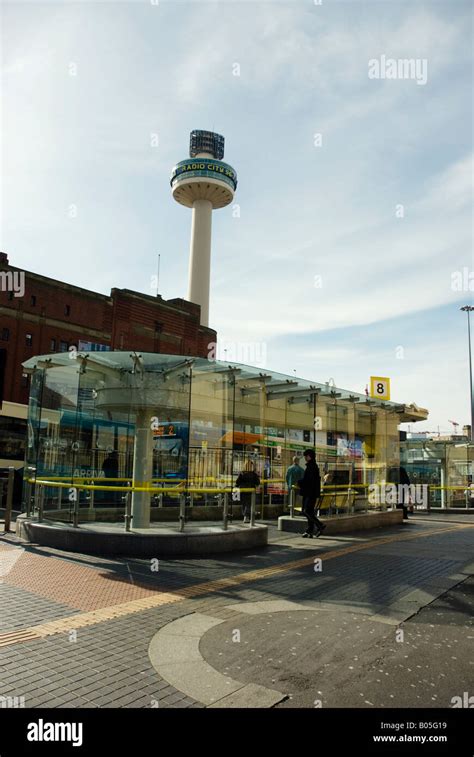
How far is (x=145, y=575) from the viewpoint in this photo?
7.46 meters

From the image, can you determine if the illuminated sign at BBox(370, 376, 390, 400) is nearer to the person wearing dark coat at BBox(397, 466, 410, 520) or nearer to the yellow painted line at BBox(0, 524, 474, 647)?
the person wearing dark coat at BBox(397, 466, 410, 520)

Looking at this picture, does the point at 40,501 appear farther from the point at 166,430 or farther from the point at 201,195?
the point at 201,195

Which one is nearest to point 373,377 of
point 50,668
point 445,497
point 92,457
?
point 445,497

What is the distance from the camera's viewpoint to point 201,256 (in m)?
74.5

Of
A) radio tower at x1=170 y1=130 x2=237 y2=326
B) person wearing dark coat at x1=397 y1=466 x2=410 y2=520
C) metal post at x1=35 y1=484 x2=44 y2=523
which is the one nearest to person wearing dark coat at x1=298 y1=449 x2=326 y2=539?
metal post at x1=35 y1=484 x2=44 y2=523

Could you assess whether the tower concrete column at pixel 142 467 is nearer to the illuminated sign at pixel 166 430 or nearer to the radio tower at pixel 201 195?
the illuminated sign at pixel 166 430

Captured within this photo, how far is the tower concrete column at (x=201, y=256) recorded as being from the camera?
72.6 metres

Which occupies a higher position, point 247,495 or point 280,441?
point 280,441

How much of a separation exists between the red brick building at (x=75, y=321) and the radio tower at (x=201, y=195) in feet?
63.6

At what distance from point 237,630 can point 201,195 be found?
78471 mm

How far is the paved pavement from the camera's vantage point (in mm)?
3783
